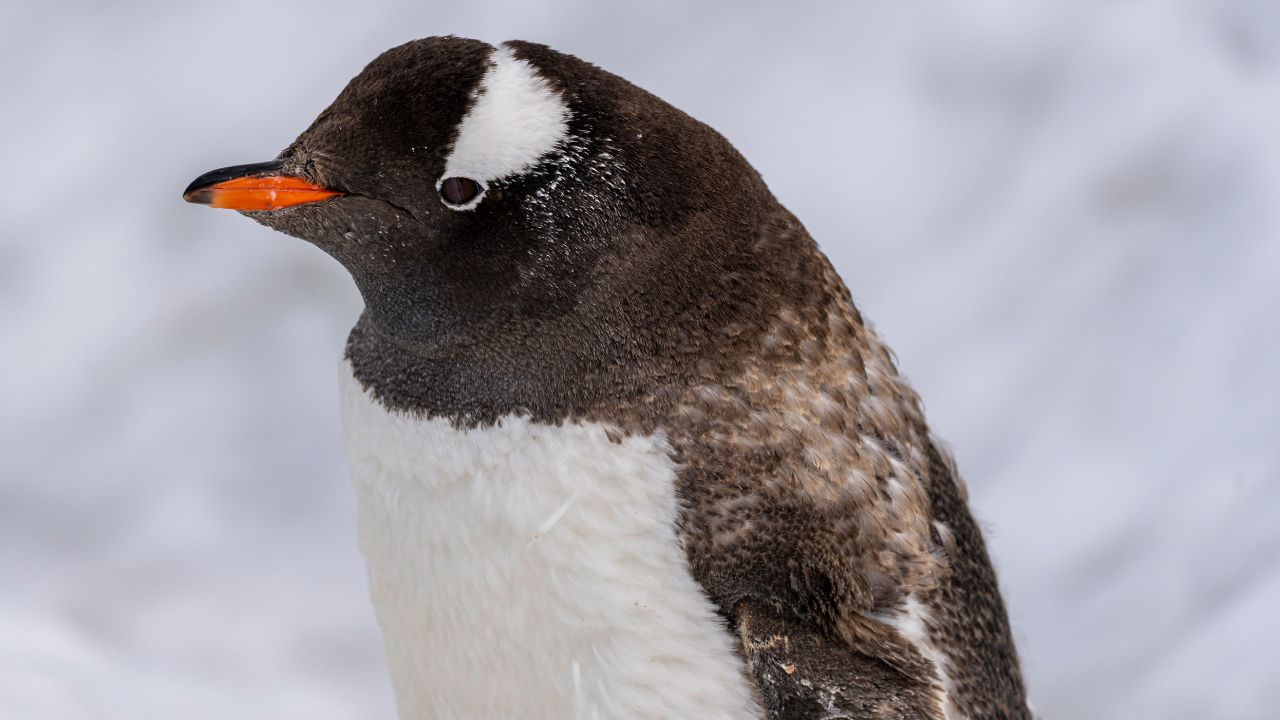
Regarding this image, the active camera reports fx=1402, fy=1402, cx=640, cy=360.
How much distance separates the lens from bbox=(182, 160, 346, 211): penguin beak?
1314mm

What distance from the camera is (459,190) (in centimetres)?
128

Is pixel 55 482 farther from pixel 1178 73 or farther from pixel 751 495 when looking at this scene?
pixel 1178 73

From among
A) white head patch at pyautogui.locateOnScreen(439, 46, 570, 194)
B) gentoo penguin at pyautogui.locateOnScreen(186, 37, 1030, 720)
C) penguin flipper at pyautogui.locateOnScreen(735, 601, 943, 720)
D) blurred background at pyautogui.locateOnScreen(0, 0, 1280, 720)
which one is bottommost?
penguin flipper at pyautogui.locateOnScreen(735, 601, 943, 720)

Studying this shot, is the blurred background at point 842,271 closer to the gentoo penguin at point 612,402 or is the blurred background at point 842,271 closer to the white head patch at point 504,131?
the gentoo penguin at point 612,402

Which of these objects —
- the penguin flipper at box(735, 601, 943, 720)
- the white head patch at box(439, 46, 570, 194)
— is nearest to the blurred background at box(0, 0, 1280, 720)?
the penguin flipper at box(735, 601, 943, 720)

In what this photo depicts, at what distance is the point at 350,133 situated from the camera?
131 centimetres

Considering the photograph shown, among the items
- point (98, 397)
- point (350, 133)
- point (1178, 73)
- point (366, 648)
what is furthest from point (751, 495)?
point (1178, 73)

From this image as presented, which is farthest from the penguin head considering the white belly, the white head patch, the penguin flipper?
the penguin flipper

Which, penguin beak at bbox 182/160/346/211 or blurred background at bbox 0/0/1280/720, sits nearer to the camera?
penguin beak at bbox 182/160/346/211

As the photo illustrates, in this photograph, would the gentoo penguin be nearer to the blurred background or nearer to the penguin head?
the penguin head

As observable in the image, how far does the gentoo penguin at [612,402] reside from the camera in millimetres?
1289

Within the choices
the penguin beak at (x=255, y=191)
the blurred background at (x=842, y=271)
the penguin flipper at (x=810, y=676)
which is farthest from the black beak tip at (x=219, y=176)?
the blurred background at (x=842, y=271)

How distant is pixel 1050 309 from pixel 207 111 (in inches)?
62.7

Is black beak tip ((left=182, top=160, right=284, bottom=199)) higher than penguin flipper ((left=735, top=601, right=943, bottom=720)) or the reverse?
higher
